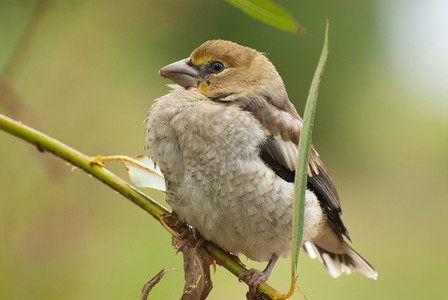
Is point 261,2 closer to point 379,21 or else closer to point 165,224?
point 165,224

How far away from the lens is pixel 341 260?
2.76 meters

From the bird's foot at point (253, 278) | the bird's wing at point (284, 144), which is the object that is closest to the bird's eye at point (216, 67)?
the bird's wing at point (284, 144)

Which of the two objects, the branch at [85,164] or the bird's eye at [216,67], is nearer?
the branch at [85,164]

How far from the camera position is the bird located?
1.91 meters

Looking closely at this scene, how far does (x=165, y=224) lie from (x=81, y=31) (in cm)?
363

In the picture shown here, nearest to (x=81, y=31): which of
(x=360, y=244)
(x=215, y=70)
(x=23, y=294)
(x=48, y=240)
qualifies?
(x=48, y=240)

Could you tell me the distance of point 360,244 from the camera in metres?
6.57

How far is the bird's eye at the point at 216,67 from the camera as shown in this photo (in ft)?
7.49

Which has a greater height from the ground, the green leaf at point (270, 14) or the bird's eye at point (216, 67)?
the bird's eye at point (216, 67)

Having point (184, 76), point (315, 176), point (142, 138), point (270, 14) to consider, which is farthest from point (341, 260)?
point (142, 138)

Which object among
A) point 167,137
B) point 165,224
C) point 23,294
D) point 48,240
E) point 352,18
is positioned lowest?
point 23,294

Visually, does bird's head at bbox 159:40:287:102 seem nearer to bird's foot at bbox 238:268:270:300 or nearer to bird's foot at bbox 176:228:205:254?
bird's foot at bbox 176:228:205:254

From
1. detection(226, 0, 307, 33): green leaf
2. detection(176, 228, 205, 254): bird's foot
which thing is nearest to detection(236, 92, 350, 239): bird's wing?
detection(176, 228, 205, 254): bird's foot

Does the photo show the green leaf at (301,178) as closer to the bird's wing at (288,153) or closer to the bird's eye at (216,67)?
the bird's wing at (288,153)
